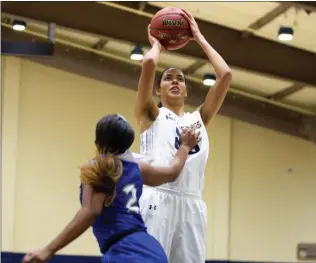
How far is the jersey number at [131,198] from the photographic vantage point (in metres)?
3.02

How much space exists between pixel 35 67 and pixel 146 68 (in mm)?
8700

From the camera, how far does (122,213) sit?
9.86ft

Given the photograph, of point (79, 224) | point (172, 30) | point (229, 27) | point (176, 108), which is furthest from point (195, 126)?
point (229, 27)

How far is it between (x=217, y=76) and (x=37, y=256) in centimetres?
164

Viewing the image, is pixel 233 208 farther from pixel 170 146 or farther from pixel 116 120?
pixel 116 120

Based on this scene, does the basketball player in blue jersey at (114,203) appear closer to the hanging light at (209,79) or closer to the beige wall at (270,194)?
the hanging light at (209,79)

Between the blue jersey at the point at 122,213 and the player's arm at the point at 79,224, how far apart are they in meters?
0.08

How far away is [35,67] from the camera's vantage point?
12180mm

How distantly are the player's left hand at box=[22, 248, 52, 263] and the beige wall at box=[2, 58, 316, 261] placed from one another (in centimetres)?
902

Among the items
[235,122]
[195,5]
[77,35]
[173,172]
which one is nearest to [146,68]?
[173,172]

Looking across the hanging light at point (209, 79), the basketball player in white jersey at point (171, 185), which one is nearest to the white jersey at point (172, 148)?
the basketball player in white jersey at point (171, 185)

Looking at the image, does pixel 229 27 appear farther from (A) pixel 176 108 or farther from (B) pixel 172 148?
(B) pixel 172 148

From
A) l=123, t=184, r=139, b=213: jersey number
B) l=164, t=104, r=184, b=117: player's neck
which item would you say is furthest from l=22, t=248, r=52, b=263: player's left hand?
l=164, t=104, r=184, b=117: player's neck

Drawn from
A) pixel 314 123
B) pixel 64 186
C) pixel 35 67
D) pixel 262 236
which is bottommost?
pixel 262 236
